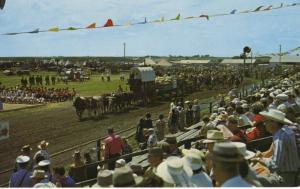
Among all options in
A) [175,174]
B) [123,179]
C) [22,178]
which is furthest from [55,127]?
[123,179]

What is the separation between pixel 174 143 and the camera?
6.66 meters

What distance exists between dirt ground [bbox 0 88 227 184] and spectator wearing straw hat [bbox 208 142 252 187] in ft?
31.1

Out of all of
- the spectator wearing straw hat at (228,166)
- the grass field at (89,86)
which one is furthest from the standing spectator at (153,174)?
the grass field at (89,86)

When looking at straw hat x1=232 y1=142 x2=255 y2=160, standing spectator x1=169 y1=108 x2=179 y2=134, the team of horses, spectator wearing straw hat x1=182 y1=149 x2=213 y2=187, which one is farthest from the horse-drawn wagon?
spectator wearing straw hat x1=182 y1=149 x2=213 y2=187

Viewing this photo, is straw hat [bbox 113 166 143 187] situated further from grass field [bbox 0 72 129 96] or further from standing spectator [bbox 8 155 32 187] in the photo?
grass field [bbox 0 72 129 96]

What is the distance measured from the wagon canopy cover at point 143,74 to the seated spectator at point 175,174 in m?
26.5

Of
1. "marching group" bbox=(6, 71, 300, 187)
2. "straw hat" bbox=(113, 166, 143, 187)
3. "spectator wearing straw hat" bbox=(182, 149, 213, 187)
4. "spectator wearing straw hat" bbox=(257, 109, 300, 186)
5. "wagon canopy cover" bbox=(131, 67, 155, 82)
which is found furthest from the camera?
"wagon canopy cover" bbox=(131, 67, 155, 82)

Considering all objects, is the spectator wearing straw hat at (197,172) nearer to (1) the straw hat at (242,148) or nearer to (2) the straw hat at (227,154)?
(1) the straw hat at (242,148)

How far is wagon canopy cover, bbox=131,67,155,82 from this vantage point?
31.6 metres

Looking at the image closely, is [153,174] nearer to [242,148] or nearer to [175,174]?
[175,174]

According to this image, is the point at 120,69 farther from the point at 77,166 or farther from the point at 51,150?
the point at 77,166

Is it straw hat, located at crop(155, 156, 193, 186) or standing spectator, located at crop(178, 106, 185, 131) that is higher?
straw hat, located at crop(155, 156, 193, 186)

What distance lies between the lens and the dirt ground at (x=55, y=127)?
627 inches

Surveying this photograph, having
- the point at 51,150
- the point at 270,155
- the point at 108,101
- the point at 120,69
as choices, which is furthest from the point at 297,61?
the point at 270,155
